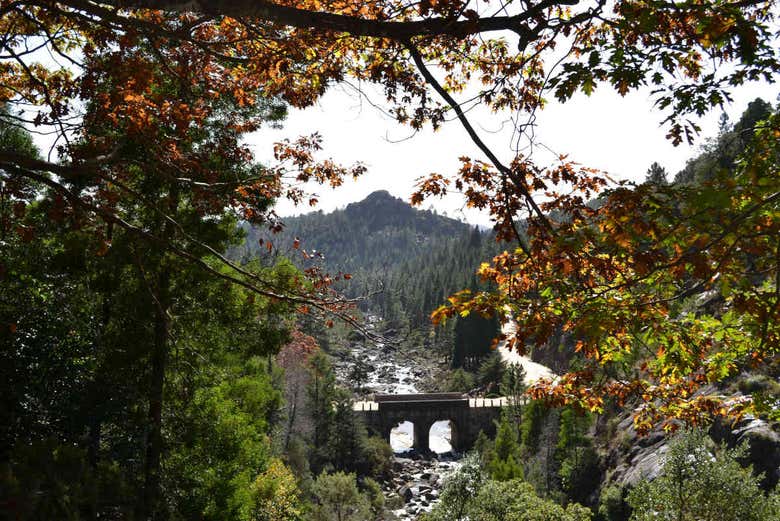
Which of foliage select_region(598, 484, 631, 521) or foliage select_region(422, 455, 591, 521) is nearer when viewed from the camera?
foliage select_region(422, 455, 591, 521)

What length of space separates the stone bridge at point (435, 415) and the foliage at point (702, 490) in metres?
32.9

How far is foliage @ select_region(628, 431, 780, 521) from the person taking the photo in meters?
10.6

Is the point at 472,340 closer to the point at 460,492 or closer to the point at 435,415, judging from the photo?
the point at 435,415

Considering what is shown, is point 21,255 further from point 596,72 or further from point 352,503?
point 352,503

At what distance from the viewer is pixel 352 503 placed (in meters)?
24.4

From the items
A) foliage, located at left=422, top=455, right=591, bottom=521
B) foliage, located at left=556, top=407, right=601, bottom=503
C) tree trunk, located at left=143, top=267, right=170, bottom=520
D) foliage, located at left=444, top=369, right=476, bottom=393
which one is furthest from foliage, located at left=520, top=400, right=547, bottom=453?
tree trunk, located at left=143, top=267, right=170, bottom=520

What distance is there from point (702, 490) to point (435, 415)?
3475cm

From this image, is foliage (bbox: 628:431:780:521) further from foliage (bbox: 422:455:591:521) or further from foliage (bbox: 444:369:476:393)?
foliage (bbox: 444:369:476:393)

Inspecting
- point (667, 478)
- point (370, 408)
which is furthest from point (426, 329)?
point (667, 478)

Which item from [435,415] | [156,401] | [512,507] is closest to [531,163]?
[156,401]

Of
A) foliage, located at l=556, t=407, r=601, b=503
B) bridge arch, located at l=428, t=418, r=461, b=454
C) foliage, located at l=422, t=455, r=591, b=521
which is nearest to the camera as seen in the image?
foliage, located at l=422, t=455, r=591, b=521

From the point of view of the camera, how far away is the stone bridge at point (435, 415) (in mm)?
44156

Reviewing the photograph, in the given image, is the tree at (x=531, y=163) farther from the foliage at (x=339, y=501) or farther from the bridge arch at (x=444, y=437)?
the bridge arch at (x=444, y=437)

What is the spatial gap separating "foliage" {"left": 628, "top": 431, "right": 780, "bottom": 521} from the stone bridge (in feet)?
108
